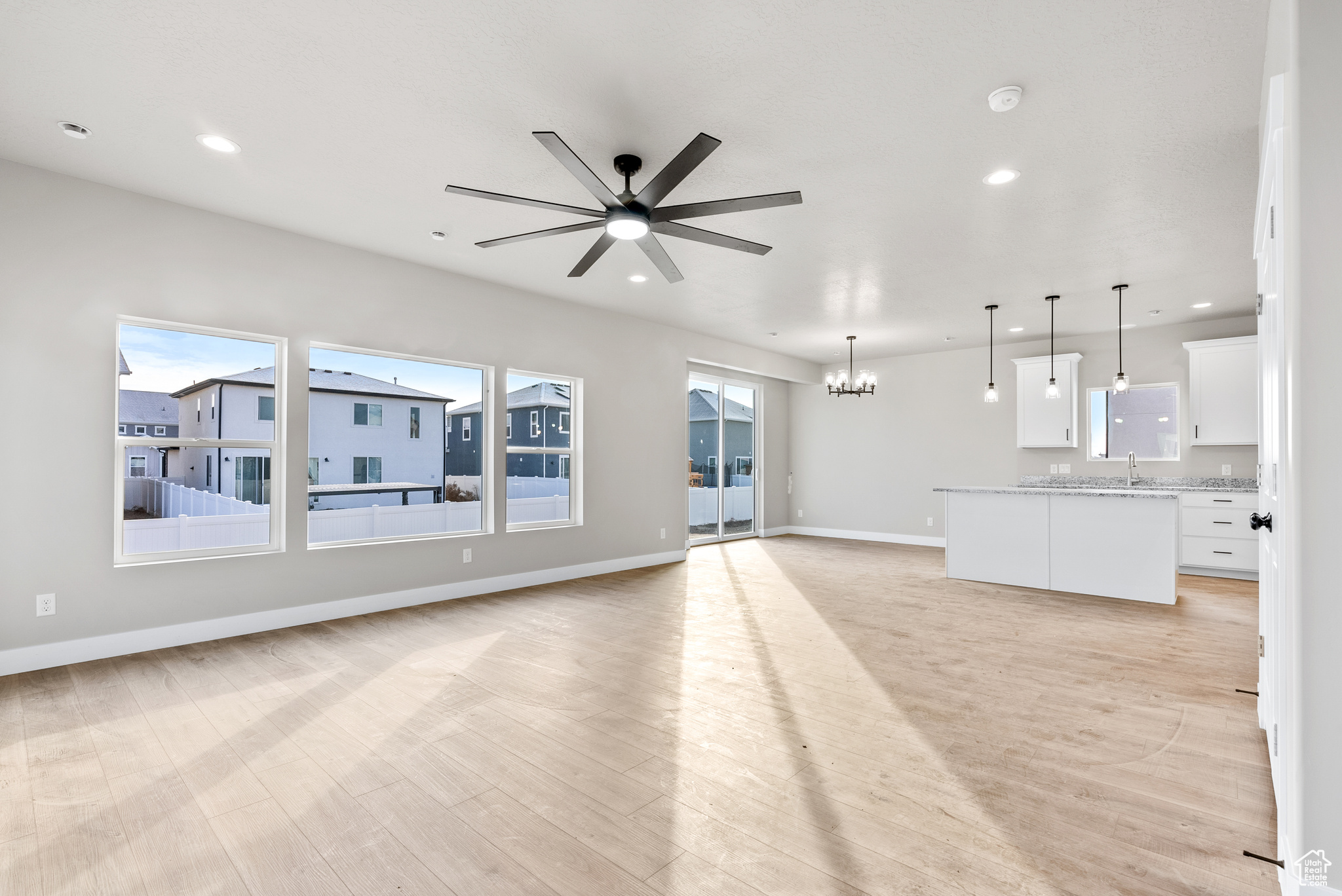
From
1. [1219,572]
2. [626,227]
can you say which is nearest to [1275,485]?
[626,227]

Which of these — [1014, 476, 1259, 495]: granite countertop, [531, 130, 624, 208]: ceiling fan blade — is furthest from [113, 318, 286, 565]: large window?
[1014, 476, 1259, 495]: granite countertop

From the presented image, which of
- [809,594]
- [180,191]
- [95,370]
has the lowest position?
[809,594]

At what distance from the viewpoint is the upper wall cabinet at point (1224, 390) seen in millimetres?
6449

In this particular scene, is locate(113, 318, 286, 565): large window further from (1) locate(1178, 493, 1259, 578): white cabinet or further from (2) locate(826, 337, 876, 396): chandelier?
(1) locate(1178, 493, 1259, 578): white cabinet

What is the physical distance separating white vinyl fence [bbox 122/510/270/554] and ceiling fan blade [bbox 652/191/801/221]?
142 inches

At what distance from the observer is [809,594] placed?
5613mm

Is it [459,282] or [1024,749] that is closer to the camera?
[1024,749]

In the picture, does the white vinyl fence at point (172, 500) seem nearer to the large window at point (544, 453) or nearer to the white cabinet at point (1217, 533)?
the large window at point (544, 453)

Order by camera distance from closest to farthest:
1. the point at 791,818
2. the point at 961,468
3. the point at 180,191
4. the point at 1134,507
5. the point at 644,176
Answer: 1. the point at 791,818
2. the point at 644,176
3. the point at 180,191
4. the point at 1134,507
5. the point at 961,468

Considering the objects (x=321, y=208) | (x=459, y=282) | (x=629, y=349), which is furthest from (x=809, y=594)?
(x=321, y=208)

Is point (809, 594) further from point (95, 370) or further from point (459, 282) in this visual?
point (95, 370)

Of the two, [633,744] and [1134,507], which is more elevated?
[1134,507]

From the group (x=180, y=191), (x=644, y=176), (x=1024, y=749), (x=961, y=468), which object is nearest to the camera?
(x=1024, y=749)

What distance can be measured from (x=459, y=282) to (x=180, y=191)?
2.01 m
